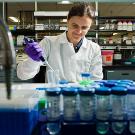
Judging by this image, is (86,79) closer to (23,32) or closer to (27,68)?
(27,68)

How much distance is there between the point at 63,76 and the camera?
1.84 m

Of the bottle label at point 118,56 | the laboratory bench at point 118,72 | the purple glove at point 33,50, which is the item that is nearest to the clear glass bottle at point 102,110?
the purple glove at point 33,50

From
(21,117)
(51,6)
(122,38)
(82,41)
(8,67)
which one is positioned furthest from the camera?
(51,6)

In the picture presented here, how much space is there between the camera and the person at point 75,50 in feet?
5.79

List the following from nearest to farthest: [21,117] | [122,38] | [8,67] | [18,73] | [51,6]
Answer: [8,67] < [21,117] < [18,73] < [122,38] < [51,6]

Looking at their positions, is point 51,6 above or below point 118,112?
above

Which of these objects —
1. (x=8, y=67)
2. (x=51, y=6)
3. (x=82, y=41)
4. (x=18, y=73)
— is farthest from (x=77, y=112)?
(x=51, y=6)

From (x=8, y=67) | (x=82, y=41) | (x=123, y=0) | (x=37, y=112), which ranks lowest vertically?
(x=37, y=112)

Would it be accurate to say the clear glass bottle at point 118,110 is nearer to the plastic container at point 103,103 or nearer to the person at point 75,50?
the plastic container at point 103,103

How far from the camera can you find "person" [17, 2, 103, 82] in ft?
5.79

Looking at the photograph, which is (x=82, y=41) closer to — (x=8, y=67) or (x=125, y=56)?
(x=8, y=67)

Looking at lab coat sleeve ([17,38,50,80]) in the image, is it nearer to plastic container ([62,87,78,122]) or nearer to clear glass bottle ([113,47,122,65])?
plastic container ([62,87,78,122])

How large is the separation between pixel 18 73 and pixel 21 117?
1005 millimetres

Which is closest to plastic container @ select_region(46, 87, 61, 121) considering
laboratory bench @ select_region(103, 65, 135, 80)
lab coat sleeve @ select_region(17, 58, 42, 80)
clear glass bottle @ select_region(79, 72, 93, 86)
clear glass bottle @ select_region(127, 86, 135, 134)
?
clear glass bottle @ select_region(127, 86, 135, 134)
